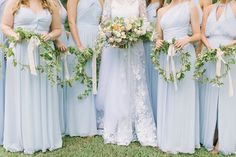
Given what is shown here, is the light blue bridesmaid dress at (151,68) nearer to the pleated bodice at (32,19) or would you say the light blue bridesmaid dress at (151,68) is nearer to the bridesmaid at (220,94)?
the bridesmaid at (220,94)

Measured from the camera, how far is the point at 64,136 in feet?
23.9

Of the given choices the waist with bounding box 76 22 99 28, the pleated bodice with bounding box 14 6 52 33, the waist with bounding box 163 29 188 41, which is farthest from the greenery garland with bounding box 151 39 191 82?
the pleated bodice with bounding box 14 6 52 33

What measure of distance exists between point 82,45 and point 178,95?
1846 millimetres

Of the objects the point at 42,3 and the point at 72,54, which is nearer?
the point at 42,3

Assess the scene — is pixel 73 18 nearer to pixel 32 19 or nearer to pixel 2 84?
pixel 32 19

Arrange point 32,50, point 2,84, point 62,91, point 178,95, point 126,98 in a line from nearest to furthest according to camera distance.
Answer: point 32,50
point 178,95
point 2,84
point 126,98
point 62,91

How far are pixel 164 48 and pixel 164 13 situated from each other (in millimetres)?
554

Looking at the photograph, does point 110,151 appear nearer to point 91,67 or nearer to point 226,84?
point 91,67

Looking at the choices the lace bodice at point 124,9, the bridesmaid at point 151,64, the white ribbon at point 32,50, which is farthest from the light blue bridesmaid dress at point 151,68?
the white ribbon at point 32,50

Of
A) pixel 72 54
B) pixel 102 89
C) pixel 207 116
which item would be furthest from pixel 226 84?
pixel 72 54

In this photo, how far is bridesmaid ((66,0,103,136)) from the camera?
6.92 meters

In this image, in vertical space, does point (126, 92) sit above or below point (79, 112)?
above

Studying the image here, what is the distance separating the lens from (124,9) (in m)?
6.70

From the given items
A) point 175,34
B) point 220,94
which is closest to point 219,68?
point 220,94
